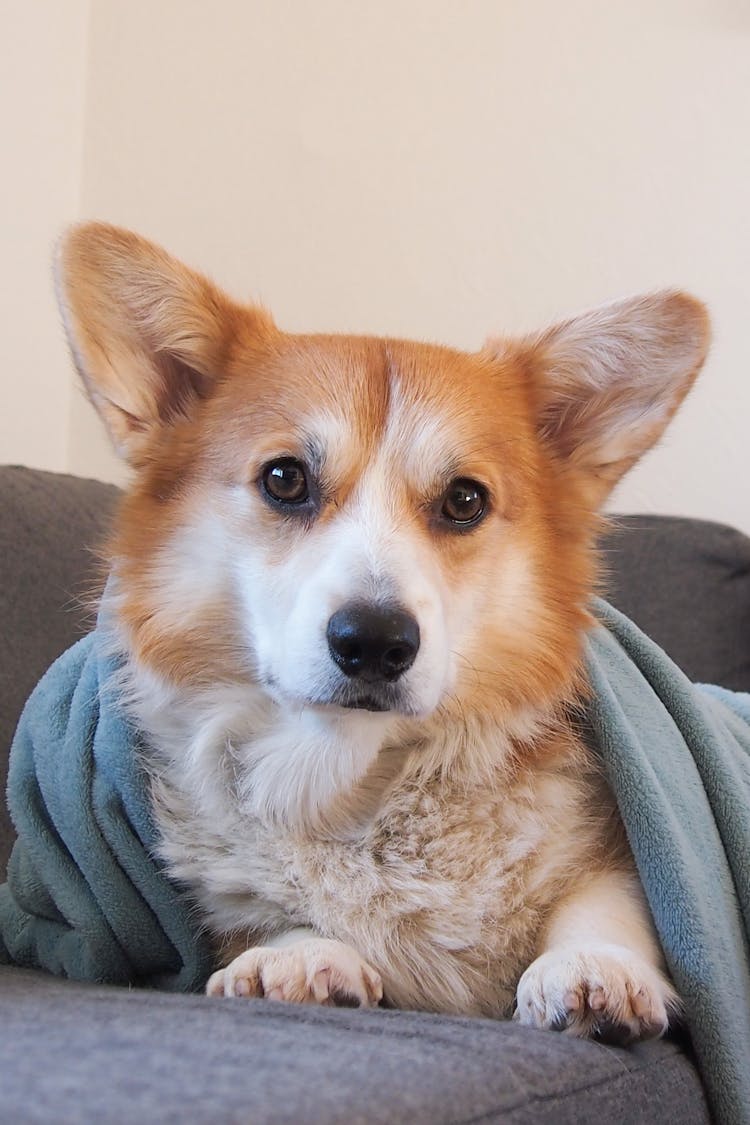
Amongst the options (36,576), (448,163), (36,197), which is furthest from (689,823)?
(36,197)

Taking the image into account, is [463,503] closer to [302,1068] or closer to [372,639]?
[372,639]

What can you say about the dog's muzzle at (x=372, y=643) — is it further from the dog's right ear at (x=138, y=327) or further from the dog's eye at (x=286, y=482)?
the dog's right ear at (x=138, y=327)

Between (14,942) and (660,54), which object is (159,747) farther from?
(660,54)

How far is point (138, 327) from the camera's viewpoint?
1.12 m

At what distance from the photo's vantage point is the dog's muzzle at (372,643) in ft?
2.83

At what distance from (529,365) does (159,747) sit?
560 millimetres

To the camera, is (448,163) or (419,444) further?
(448,163)

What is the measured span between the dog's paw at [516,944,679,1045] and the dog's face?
23 cm

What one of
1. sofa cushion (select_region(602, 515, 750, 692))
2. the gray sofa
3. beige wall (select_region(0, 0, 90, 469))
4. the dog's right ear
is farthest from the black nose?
beige wall (select_region(0, 0, 90, 469))

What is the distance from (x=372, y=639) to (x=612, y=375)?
0.47m

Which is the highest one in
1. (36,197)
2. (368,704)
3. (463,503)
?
(36,197)

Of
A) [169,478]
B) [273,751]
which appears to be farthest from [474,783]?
[169,478]

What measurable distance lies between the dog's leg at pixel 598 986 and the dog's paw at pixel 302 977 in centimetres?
13

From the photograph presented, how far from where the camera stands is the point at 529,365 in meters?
1.20
